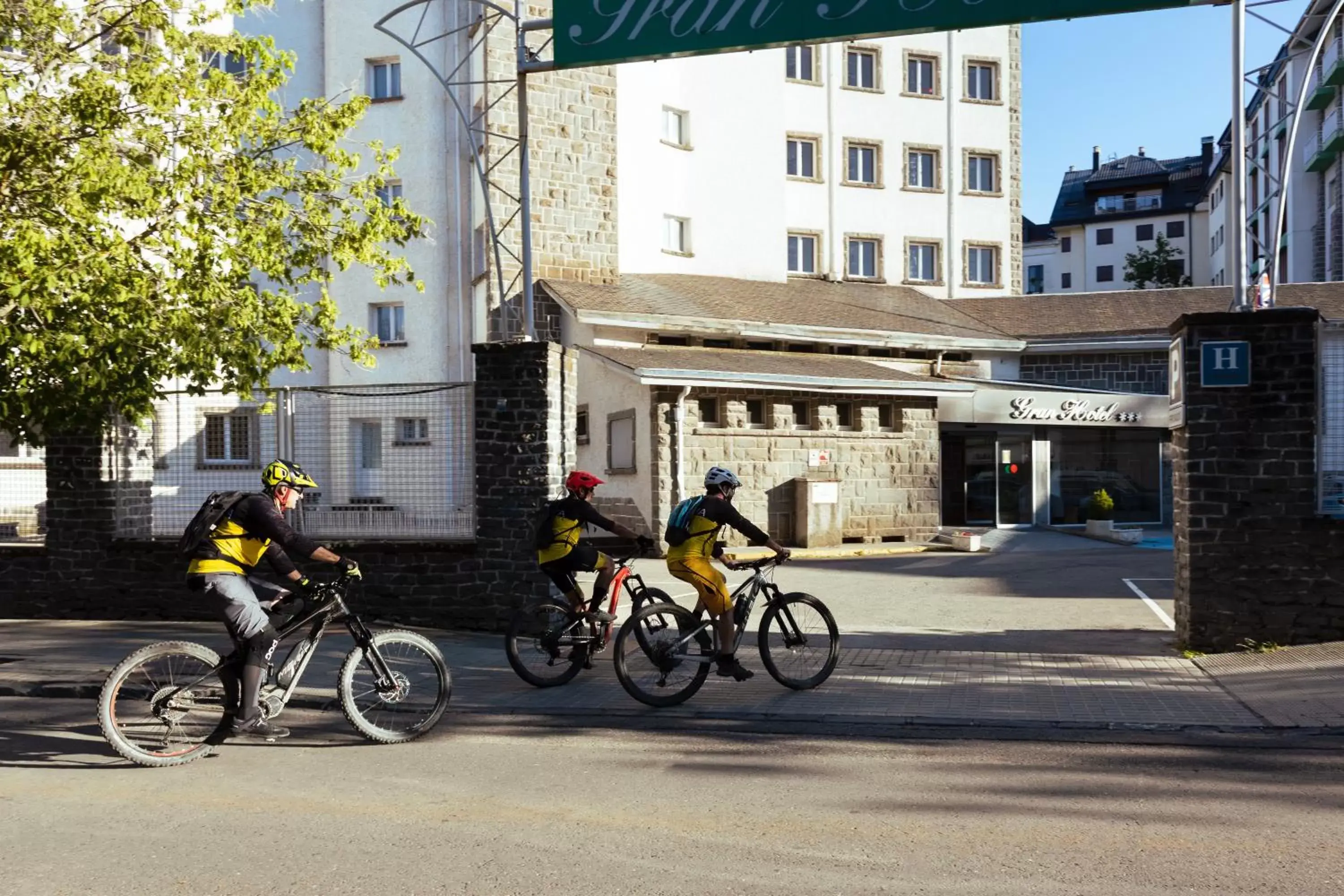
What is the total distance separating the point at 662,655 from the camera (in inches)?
359

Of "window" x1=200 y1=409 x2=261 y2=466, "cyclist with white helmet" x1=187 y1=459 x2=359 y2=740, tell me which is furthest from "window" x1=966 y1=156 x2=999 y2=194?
"cyclist with white helmet" x1=187 y1=459 x2=359 y2=740

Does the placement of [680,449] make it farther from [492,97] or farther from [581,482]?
[581,482]

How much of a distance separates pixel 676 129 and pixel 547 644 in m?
26.6

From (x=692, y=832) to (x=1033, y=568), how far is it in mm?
17113

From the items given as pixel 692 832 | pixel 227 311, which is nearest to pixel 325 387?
pixel 227 311

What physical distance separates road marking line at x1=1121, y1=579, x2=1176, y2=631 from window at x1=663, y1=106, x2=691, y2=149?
61.7 feet

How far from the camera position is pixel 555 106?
3056 cm

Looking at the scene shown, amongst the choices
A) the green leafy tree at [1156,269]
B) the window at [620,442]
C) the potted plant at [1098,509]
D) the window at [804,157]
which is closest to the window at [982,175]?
the window at [804,157]

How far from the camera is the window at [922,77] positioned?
39625 mm

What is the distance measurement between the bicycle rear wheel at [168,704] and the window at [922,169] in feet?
114

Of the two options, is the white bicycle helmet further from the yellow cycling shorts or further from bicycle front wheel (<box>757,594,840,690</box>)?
bicycle front wheel (<box>757,594,840,690</box>)

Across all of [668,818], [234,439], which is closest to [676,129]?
[234,439]

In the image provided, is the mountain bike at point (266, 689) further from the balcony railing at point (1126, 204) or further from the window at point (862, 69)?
the balcony railing at point (1126, 204)

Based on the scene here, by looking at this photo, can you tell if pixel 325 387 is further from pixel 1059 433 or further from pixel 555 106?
pixel 1059 433
